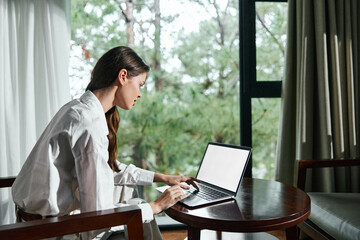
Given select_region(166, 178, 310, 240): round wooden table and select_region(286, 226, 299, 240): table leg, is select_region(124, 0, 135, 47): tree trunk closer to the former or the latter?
select_region(166, 178, 310, 240): round wooden table

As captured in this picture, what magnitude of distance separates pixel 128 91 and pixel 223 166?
553 mm

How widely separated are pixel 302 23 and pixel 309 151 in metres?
0.90

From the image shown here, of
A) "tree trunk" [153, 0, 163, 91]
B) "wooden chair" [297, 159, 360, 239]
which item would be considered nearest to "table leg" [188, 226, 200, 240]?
"wooden chair" [297, 159, 360, 239]

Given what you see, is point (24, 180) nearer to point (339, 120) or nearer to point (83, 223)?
point (83, 223)

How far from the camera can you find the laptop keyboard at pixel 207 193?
1.43m

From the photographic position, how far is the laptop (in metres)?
1.42

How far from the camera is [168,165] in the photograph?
11.8 ft

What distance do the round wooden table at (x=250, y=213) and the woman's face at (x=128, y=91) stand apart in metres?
0.48

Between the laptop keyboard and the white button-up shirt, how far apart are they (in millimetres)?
342

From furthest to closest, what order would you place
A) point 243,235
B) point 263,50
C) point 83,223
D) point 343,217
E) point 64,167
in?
point 263,50 < point 243,235 < point 343,217 < point 64,167 < point 83,223

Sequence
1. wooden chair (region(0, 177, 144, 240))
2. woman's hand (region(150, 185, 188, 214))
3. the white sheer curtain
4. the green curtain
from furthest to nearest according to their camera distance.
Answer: the green curtain < the white sheer curtain < woman's hand (region(150, 185, 188, 214)) < wooden chair (region(0, 177, 144, 240))

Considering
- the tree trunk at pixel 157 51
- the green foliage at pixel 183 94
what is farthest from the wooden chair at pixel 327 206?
the tree trunk at pixel 157 51

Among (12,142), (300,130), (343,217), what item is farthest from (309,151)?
(12,142)

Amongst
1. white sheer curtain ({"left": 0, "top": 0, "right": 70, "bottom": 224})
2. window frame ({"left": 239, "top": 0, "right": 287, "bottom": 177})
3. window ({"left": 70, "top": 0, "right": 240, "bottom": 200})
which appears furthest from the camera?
window ({"left": 70, "top": 0, "right": 240, "bottom": 200})
